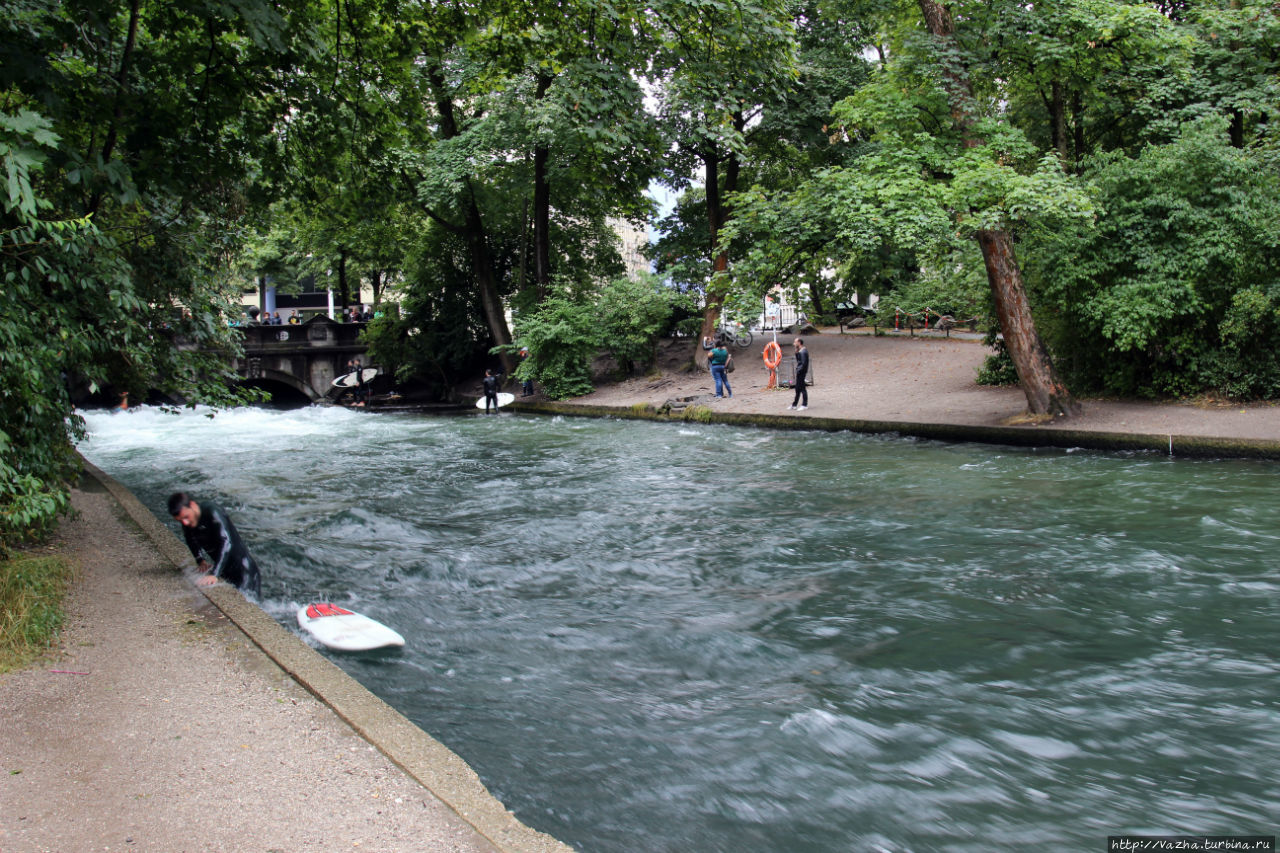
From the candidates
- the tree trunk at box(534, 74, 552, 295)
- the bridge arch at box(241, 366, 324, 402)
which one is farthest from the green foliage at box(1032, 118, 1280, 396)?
the bridge arch at box(241, 366, 324, 402)

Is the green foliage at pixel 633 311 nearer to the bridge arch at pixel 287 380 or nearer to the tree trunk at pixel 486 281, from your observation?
the tree trunk at pixel 486 281

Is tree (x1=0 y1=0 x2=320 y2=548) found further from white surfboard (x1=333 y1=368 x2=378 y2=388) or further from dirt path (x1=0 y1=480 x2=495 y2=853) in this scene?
white surfboard (x1=333 y1=368 x2=378 y2=388)

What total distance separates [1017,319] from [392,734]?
1423cm

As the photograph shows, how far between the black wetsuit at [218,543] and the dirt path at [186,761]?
1501mm

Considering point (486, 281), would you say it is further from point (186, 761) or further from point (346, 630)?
point (186, 761)

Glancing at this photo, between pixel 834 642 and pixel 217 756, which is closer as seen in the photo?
pixel 217 756

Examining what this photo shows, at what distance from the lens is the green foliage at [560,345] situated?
90.7ft

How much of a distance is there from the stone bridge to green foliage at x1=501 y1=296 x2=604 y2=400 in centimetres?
1352

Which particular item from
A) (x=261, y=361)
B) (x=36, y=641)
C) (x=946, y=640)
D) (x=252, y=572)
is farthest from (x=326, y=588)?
(x=261, y=361)

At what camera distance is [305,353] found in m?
38.3

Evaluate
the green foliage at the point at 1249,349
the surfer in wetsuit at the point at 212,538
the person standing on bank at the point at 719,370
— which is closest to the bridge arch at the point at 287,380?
the person standing on bank at the point at 719,370

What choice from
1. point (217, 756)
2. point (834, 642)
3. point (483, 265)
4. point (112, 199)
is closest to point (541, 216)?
point (483, 265)

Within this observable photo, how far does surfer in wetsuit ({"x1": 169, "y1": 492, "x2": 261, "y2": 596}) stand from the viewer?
7.10 metres

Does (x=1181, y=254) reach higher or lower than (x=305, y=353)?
higher
